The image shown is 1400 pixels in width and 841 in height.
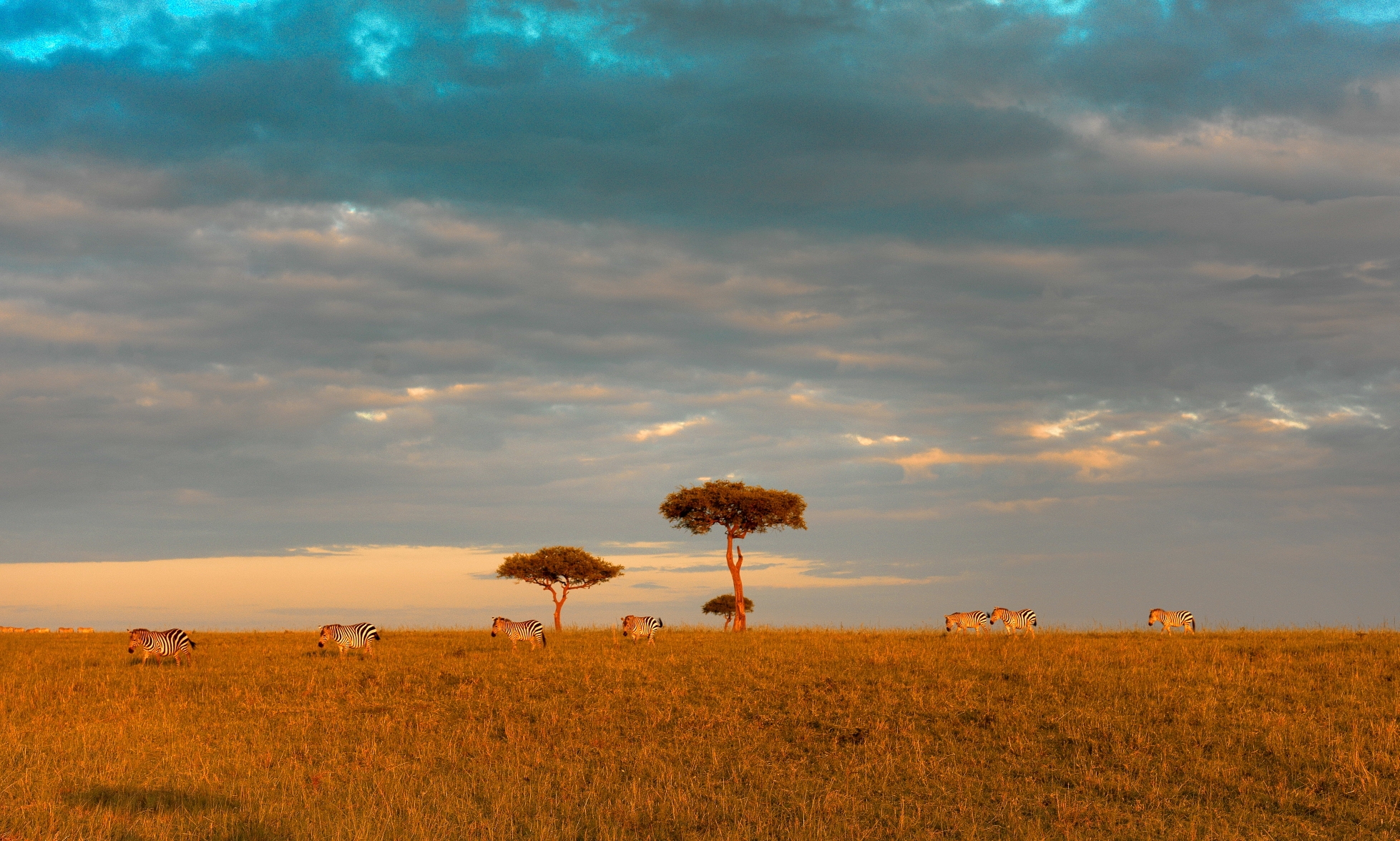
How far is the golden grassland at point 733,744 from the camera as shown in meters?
15.3

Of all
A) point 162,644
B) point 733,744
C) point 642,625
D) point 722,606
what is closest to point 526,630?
point 642,625

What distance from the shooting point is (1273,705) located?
22359mm

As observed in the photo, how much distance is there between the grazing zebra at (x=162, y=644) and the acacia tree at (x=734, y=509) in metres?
28.4

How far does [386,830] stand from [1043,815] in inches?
427

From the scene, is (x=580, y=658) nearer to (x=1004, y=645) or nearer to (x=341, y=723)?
(x=341, y=723)

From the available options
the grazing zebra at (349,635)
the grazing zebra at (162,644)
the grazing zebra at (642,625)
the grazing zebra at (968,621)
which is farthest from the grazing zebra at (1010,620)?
the grazing zebra at (162,644)

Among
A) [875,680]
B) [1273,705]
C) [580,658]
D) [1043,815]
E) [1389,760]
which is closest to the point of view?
[1043,815]

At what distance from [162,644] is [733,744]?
80.8 ft

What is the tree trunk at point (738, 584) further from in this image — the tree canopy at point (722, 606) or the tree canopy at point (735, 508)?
the tree canopy at point (722, 606)

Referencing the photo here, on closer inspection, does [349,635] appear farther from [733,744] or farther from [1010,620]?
[1010,620]

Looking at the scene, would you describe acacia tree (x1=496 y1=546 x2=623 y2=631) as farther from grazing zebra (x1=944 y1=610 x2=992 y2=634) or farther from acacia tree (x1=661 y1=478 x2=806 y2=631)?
grazing zebra (x1=944 y1=610 x2=992 y2=634)

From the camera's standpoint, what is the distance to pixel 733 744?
2072cm

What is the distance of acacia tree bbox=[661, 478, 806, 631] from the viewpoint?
2169 inches

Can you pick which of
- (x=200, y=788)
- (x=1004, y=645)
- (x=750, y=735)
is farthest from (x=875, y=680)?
(x=200, y=788)
